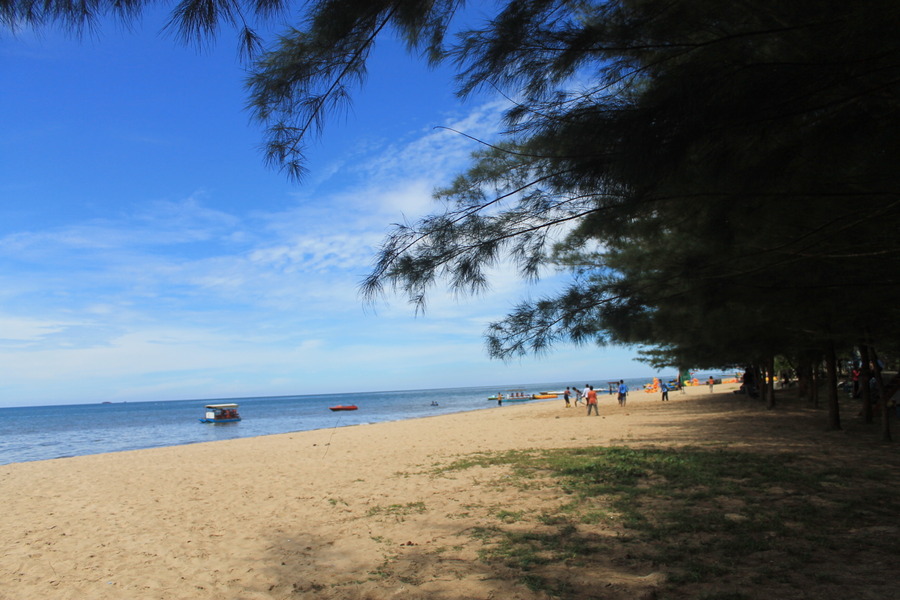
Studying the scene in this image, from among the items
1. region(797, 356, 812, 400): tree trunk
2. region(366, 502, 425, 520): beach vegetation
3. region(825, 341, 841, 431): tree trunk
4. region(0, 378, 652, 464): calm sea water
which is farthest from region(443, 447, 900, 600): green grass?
region(0, 378, 652, 464): calm sea water

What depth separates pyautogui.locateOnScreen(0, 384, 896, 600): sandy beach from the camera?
14.1ft

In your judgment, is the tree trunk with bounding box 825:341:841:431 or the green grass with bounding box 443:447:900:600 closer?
the green grass with bounding box 443:447:900:600

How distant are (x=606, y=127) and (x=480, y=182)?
1.29m

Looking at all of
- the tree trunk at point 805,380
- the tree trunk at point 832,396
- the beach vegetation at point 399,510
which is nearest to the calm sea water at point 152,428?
the beach vegetation at point 399,510

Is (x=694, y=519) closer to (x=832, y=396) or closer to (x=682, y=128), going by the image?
(x=682, y=128)

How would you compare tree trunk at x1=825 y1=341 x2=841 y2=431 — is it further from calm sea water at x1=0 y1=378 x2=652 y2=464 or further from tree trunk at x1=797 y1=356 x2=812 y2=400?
calm sea water at x1=0 y1=378 x2=652 y2=464

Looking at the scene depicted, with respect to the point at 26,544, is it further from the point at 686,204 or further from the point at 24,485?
the point at 686,204

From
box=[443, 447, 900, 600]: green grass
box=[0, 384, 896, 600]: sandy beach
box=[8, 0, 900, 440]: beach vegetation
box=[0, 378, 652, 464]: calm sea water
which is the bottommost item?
box=[0, 378, 652, 464]: calm sea water

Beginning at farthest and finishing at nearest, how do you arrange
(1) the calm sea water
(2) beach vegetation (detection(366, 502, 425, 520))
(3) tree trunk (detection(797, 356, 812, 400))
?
(1) the calm sea water
(3) tree trunk (detection(797, 356, 812, 400))
(2) beach vegetation (detection(366, 502, 425, 520))

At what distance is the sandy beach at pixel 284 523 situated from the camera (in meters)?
4.30

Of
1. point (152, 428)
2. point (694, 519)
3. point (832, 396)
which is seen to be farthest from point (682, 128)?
point (152, 428)

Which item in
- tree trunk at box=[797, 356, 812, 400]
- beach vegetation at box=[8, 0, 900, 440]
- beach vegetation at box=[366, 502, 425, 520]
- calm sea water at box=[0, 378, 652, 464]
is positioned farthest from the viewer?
calm sea water at box=[0, 378, 652, 464]

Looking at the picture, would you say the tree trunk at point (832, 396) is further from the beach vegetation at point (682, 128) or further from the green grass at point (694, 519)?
the beach vegetation at point (682, 128)

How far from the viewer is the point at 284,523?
645 cm
